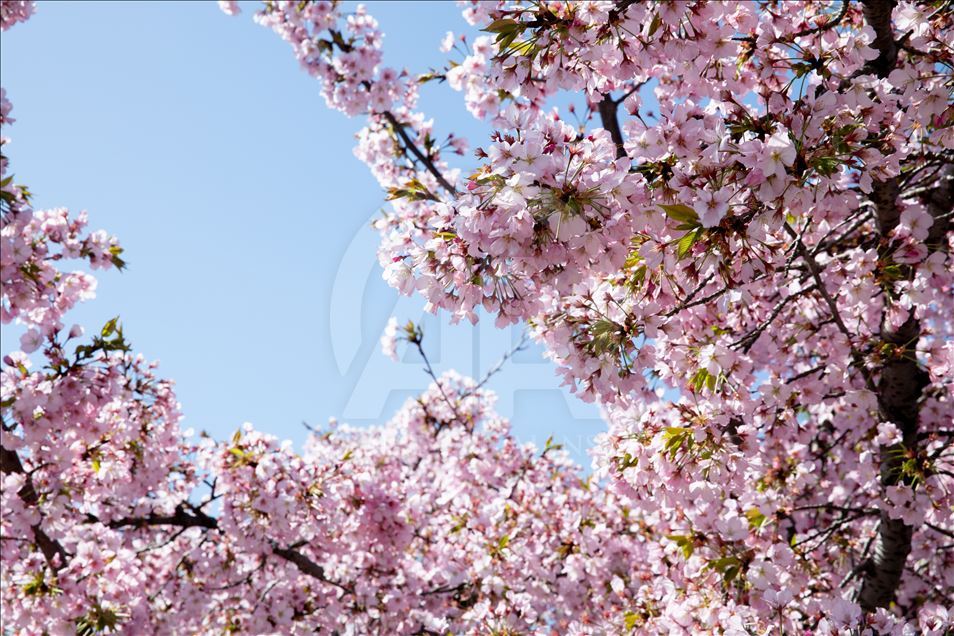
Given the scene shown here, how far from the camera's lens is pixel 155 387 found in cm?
569

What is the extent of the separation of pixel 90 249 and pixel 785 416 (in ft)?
18.3

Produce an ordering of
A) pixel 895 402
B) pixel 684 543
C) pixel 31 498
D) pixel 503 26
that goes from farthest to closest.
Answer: pixel 31 498 < pixel 895 402 < pixel 684 543 < pixel 503 26

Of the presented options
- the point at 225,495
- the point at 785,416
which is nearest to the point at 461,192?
the point at 785,416

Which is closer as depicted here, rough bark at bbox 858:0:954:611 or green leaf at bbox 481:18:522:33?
green leaf at bbox 481:18:522:33

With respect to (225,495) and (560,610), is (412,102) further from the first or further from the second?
(560,610)

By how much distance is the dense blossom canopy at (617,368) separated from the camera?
7.57ft

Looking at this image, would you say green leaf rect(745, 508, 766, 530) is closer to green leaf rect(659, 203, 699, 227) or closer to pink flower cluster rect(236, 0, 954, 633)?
pink flower cluster rect(236, 0, 954, 633)

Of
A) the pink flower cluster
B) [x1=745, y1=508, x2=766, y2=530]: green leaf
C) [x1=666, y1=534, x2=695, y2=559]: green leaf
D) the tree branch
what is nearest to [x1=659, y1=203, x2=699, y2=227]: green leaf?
the pink flower cluster

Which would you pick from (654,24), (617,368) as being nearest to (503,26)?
(654,24)

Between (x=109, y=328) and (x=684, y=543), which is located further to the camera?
(x=109, y=328)

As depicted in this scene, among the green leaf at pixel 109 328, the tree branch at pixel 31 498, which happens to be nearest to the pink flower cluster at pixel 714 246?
the green leaf at pixel 109 328

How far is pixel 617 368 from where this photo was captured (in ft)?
8.49

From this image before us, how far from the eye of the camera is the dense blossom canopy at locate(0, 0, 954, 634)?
2.31 m

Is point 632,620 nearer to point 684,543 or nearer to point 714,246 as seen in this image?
point 684,543
